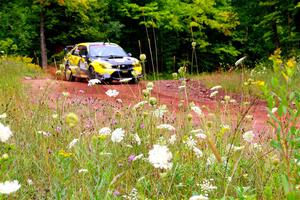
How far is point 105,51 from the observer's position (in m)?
17.2

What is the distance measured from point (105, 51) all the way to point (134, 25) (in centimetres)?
1990

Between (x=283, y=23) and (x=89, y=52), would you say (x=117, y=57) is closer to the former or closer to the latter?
(x=89, y=52)

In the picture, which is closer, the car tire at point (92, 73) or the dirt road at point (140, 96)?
the dirt road at point (140, 96)

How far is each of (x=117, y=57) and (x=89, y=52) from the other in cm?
107

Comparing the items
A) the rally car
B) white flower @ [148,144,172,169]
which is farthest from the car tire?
white flower @ [148,144,172,169]

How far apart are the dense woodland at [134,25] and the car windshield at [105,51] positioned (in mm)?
10520

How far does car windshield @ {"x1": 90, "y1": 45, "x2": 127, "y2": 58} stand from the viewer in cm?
1695

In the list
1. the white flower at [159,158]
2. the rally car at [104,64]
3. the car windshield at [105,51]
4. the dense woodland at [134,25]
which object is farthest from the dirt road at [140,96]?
the dense woodland at [134,25]

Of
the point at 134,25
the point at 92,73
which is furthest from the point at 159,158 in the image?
the point at 134,25

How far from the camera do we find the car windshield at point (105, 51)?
1695 centimetres

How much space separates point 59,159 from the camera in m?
3.09

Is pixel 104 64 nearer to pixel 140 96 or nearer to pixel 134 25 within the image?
pixel 140 96

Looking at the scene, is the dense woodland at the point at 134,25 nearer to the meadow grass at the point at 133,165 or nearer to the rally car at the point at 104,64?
the rally car at the point at 104,64

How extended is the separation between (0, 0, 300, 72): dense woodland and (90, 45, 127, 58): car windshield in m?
10.5
